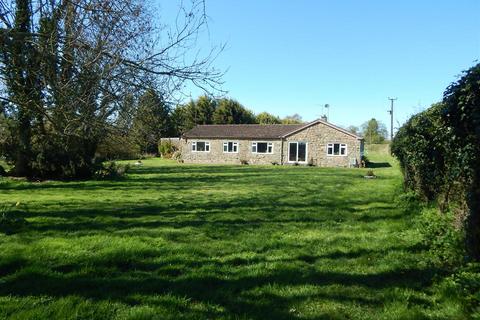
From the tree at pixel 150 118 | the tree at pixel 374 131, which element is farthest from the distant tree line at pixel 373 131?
the tree at pixel 150 118

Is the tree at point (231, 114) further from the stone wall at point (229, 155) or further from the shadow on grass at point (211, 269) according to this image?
the shadow on grass at point (211, 269)

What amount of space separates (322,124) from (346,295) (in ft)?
123

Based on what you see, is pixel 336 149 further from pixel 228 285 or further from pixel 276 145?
pixel 228 285

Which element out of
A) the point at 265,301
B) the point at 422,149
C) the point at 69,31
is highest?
the point at 69,31

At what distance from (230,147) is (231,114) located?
22.9m

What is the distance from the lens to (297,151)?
42.1m

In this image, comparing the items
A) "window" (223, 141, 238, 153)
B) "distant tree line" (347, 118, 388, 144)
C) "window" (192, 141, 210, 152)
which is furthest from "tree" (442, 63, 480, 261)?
"distant tree line" (347, 118, 388, 144)

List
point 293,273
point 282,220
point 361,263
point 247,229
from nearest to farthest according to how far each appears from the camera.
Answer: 1. point 293,273
2. point 361,263
3. point 247,229
4. point 282,220

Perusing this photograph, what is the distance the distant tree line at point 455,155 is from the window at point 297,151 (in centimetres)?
3090

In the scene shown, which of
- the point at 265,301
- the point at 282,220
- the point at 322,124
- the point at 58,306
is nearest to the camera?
the point at 58,306

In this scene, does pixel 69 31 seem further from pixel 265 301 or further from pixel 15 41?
pixel 265 301

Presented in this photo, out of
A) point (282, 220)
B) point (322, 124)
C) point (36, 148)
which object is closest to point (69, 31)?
point (282, 220)

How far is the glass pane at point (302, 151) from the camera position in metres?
41.7

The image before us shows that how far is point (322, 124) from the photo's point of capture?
41031mm
